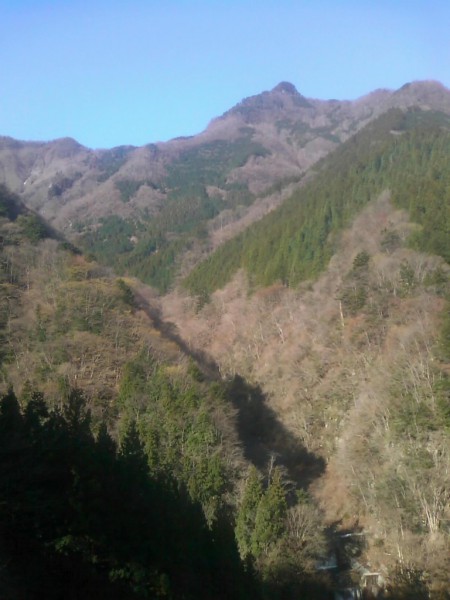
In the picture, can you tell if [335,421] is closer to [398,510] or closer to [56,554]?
[398,510]

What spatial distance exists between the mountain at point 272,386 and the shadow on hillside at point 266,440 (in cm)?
16

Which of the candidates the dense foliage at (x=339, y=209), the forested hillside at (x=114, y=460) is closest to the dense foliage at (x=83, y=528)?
the forested hillside at (x=114, y=460)

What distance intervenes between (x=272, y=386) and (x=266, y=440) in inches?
229

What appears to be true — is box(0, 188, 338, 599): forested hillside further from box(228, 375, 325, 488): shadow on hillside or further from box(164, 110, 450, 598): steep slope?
box(164, 110, 450, 598): steep slope

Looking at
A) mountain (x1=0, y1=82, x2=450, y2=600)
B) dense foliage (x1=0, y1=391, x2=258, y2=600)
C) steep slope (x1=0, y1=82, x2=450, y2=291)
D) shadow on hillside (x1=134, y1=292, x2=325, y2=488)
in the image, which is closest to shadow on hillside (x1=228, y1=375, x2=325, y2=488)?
shadow on hillside (x1=134, y1=292, x2=325, y2=488)

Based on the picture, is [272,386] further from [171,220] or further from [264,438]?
[171,220]

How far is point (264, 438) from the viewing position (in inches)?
1554

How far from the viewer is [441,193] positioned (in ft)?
150

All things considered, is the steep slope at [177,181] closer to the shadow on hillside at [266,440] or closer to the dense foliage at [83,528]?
the shadow on hillside at [266,440]

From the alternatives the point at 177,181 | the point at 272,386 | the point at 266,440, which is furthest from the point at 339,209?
the point at 177,181

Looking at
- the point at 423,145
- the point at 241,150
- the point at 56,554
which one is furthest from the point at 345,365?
the point at 241,150

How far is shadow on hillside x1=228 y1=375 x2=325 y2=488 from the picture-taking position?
33844 mm

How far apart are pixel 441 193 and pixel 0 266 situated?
3240 centimetres

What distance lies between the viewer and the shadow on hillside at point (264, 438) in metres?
33.8
